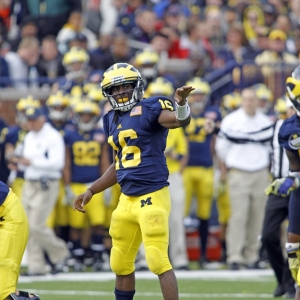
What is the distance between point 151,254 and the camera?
739cm

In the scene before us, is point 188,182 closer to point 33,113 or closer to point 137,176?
point 33,113

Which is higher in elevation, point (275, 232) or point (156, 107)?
point (156, 107)

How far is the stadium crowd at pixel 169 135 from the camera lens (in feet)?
39.9

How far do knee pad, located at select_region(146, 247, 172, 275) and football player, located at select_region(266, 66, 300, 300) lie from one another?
3.70 ft

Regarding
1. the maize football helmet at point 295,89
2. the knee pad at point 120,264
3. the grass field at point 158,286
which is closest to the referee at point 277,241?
the grass field at point 158,286

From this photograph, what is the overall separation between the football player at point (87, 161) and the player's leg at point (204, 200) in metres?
1.32

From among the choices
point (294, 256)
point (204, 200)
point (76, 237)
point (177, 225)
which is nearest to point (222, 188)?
point (204, 200)

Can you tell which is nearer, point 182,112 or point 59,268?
point 182,112

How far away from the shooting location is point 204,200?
1323 centimetres

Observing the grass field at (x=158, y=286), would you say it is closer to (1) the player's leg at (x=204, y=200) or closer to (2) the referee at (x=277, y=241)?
(2) the referee at (x=277, y=241)

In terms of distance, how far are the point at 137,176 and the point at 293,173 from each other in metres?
1.33

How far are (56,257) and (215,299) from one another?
123 inches

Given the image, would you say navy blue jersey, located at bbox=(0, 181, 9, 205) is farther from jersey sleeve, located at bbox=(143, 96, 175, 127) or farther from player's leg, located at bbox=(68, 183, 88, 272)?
player's leg, located at bbox=(68, 183, 88, 272)

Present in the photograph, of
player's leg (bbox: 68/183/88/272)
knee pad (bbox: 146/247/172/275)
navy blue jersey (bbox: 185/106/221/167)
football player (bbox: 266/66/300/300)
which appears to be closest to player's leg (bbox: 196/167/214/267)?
navy blue jersey (bbox: 185/106/221/167)
